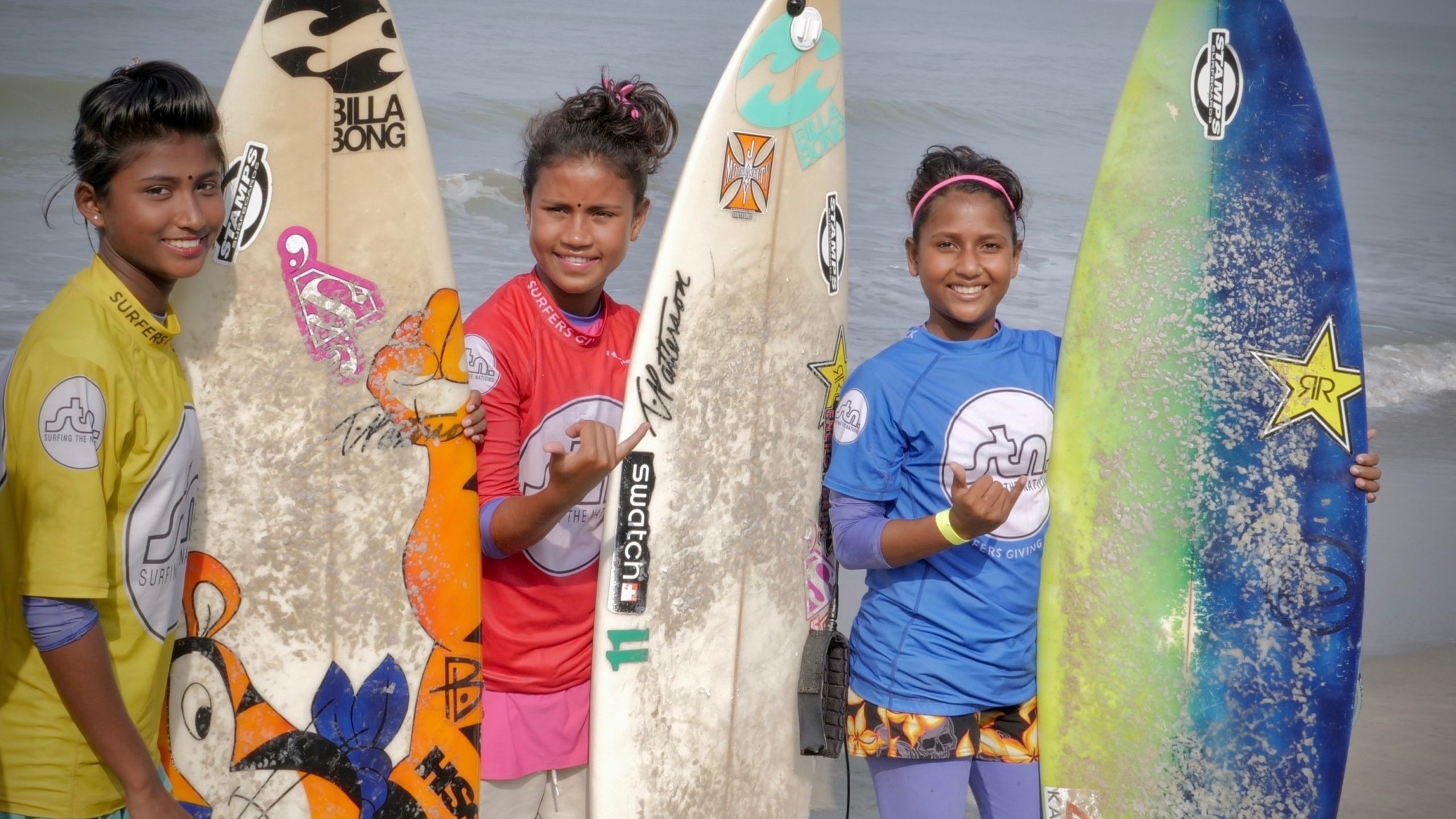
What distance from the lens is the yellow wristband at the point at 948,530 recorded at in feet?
6.80

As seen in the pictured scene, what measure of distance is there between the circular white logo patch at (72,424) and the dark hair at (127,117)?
311 mm

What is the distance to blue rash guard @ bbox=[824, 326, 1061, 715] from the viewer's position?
86.2 inches

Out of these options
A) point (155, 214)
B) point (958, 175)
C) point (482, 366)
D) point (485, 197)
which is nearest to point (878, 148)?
point (485, 197)

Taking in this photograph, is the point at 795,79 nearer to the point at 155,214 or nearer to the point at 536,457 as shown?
the point at 536,457

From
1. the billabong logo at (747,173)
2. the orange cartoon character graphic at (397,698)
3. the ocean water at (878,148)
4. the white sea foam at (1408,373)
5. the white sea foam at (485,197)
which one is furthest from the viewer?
the white sea foam at (485,197)

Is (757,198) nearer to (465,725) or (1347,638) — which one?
(465,725)

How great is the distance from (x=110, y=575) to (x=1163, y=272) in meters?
2.16

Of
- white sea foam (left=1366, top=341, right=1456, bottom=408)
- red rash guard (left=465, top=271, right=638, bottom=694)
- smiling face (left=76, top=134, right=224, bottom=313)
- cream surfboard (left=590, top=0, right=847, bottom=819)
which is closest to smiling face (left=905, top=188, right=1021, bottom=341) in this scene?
cream surfboard (left=590, top=0, right=847, bottom=819)

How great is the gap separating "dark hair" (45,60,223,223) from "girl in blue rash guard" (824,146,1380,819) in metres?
1.20

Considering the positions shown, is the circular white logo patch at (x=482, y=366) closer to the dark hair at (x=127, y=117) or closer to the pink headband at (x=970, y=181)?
the dark hair at (x=127, y=117)

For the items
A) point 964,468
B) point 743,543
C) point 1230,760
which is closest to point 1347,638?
point 1230,760

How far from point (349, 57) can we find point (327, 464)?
2.64 ft

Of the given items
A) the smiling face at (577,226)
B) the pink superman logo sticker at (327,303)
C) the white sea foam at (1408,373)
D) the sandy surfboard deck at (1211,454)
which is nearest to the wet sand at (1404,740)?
the sandy surfboard deck at (1211,454)

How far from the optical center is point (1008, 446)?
223cm
